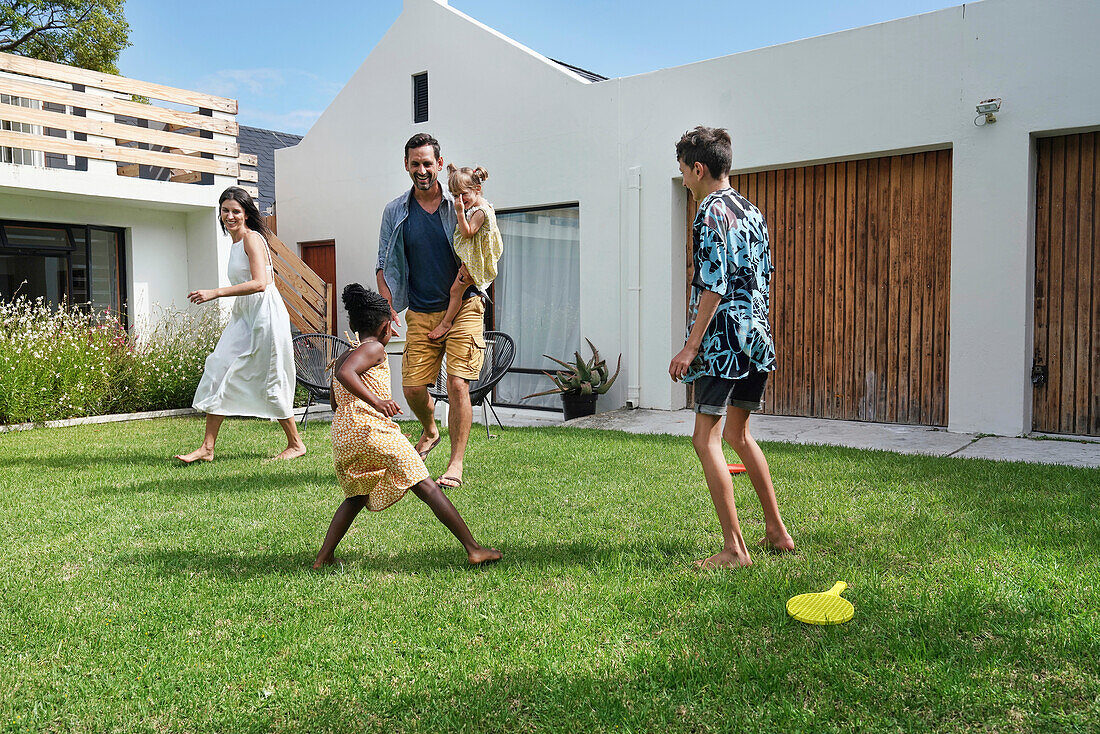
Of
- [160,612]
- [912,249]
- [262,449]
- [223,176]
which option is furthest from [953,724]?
[223,176]

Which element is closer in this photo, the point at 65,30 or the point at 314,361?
the point at 314,361

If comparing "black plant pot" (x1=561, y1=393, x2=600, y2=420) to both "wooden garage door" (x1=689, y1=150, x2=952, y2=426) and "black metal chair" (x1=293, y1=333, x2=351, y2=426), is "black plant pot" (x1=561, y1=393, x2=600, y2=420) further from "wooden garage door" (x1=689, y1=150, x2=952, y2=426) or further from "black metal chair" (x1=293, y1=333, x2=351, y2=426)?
"black metal chair" (x1=293, y1=333, x2=351, y2=426)

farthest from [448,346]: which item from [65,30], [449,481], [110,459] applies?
[65,30]

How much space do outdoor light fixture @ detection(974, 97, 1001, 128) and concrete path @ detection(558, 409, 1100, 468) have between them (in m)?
2.55

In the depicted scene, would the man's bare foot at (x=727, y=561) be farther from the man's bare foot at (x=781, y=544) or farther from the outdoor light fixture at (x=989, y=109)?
the outdoor light fixture at (x=989, y=109)

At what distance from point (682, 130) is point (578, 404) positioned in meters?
3.06

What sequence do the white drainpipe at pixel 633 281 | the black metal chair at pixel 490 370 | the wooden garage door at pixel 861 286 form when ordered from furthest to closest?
the white drainpipe at pixel 633 281, the wooden garage door at pixel 861 286, the black metal chair at pixel 490 370

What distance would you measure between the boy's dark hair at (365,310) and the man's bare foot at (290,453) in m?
2.81

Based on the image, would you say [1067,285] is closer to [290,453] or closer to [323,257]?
[290,453]

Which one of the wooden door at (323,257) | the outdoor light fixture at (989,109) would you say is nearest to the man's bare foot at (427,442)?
the outdoor light fixture at (989,109)

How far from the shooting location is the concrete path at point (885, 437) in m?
5.88

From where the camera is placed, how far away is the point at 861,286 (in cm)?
783

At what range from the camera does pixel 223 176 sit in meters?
11.4

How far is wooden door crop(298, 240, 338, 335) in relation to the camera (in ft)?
41.7
